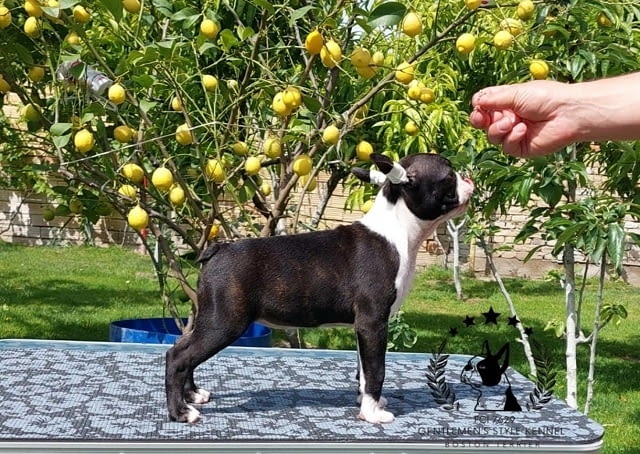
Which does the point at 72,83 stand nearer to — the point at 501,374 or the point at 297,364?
the point at 297,364

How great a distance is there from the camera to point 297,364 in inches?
101

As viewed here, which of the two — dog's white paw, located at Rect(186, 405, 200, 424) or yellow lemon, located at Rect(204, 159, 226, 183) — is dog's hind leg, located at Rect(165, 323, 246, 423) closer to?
dog's white paw, located at Rect(186, 405, 200, 424)

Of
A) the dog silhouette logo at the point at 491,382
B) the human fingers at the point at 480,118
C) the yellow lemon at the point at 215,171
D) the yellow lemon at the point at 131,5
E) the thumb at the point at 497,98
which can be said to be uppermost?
the yellow lemon at the point at 131,5

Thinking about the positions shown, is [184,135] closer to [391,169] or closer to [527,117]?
[391,169]

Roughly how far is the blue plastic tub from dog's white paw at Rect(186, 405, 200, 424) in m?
1.04

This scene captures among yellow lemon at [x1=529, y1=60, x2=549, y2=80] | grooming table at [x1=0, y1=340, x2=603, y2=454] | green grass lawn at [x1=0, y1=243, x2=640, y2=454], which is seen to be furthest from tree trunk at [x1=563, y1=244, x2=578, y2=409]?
yellow lemon at [x1=529, y1=60, x2=549, y2=80]

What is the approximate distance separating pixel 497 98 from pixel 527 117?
2.7 inches

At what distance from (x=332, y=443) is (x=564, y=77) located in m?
1.66

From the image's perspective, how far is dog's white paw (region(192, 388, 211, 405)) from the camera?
6.59 feet

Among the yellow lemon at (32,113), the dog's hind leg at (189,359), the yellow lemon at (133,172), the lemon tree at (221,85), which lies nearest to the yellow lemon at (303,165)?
the lemon tree at (221,85)

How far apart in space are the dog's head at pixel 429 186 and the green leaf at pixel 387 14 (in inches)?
12.7

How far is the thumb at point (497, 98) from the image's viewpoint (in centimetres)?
172

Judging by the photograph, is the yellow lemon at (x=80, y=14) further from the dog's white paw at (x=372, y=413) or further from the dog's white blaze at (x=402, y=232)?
the dog's white paw at (x=372, y=413)

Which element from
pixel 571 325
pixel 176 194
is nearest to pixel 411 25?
pixel 176 194
